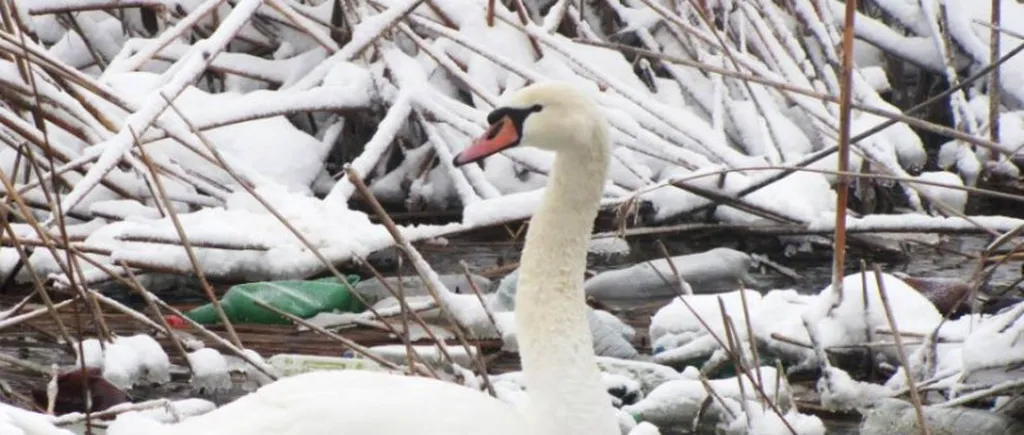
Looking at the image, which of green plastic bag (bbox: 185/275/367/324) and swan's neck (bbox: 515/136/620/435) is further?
green plastic bag (bbox: 185/275/367/324)

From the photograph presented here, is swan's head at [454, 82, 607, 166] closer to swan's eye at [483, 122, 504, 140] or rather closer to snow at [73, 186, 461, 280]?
swan's eye at [483, 122, 504, 140]

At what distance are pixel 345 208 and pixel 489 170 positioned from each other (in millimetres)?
1280

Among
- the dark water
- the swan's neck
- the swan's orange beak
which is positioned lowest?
the swan's neck

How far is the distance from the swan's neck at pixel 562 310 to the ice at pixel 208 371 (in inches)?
56.0

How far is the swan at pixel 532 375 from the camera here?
3.74m

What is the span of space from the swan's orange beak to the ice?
1.54m

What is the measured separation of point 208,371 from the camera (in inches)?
215

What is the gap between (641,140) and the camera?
771 cm

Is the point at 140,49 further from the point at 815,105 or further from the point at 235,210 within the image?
the point at 815,105

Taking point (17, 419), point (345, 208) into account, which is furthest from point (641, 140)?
point (17, 419)

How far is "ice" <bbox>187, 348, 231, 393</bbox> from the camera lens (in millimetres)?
5441

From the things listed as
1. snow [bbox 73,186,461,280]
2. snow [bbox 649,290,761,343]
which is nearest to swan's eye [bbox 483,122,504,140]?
snow [bbox 649,290,761,343]

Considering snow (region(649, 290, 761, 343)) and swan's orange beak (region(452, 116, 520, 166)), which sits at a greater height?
swan's orange beak (region(452, 116, 520, 166))

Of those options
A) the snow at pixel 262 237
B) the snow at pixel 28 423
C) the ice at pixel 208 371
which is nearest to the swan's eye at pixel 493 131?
the snow at pixel 28 423
